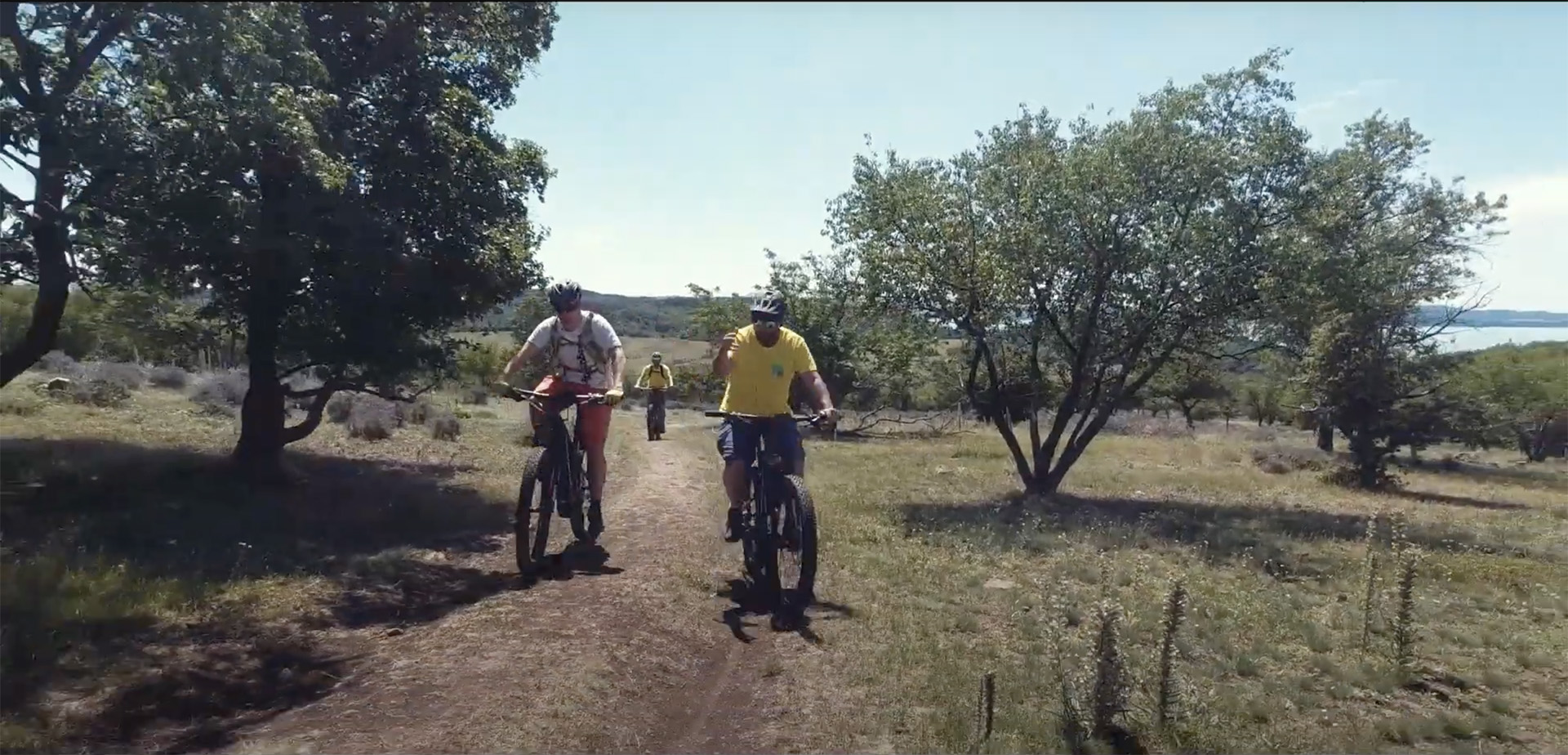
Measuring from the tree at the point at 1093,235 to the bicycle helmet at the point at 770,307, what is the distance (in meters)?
7.04

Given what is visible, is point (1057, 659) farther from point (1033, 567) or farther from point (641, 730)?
point (1033, 567)

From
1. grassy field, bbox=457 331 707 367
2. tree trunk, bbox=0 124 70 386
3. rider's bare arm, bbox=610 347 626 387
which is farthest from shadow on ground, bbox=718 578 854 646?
grassy field, bbox=457 331 707 367

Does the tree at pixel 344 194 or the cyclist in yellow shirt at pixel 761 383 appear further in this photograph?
the tree at pixel 344 194

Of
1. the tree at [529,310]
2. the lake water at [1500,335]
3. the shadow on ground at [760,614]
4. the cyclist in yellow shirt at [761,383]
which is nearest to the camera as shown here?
the shadow on ground at [760,614]

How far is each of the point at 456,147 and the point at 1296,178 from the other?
35.0 ft

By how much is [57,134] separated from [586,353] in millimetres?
3975

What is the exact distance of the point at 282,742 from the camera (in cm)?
470

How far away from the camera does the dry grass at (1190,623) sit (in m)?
5.16

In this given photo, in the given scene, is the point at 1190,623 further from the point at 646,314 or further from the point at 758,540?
the point at 646,314

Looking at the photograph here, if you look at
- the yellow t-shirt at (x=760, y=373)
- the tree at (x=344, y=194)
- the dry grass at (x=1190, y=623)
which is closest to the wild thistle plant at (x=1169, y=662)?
the dry grass at (x=1190, y=623)

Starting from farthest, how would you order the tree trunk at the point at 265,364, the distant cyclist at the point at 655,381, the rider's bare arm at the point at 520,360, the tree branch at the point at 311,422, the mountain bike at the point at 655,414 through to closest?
the mountain bike at the point at 655,414, the distant cyclist at the point at 655,381, the tree branch at the point at 311,422, the tree trunk at the point at 265,364, the rider's bare arm at the point at 520,360

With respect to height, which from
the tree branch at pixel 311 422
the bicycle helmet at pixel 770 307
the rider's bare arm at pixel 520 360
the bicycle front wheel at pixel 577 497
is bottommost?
the bicycle front wheel at pixel 577 497

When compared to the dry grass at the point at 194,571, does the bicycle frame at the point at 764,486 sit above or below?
above

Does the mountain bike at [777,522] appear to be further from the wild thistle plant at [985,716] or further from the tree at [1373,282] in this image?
the tree at [1373,282]
